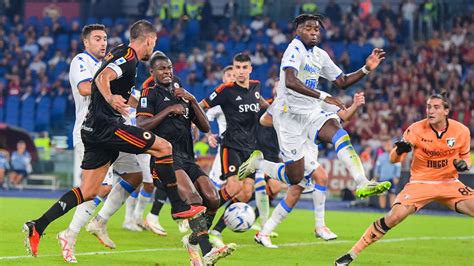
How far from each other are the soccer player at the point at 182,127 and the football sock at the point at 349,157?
5.52 feet

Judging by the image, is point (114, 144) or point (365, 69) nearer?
point (114, 144)

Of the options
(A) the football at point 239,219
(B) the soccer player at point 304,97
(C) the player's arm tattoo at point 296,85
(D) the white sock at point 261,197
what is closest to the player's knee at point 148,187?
(D) the white sock at point 261,197

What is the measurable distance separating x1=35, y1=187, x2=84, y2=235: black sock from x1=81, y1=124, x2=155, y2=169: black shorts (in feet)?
1.11

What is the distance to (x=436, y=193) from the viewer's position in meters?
11.9

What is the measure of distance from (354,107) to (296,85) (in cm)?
82

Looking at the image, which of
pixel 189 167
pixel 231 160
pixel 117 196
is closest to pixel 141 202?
pixel 231 160

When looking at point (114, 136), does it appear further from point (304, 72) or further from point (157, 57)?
point (304, 72)

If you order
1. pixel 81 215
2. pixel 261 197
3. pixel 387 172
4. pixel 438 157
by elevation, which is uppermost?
pixel 438 157

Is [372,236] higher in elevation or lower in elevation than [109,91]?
lower

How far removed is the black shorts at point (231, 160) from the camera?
600 inches

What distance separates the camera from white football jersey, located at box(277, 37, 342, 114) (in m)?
12.9

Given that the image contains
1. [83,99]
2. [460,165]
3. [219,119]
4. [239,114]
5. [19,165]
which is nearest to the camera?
[460,165]

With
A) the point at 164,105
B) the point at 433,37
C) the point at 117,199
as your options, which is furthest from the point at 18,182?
the point at 164,105

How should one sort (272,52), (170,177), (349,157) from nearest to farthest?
(170,177)
(349,157)
(272,52)
